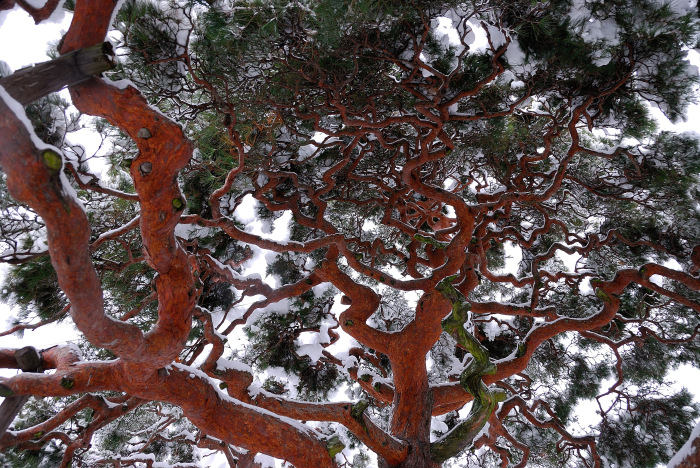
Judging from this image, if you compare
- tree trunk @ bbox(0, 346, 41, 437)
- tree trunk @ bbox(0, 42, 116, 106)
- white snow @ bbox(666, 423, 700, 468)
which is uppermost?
tree trunk @ bbox(0, 42, 116, 106)

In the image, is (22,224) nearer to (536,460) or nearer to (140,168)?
(140,168)

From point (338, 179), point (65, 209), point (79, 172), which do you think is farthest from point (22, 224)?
point (338, 179)

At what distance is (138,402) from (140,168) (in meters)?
2.40

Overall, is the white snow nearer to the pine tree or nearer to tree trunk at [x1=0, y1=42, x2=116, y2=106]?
the pine tree

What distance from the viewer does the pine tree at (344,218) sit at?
2330mm

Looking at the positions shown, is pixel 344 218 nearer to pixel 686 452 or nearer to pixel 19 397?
pixel 19 397

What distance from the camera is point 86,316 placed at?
1.88 m

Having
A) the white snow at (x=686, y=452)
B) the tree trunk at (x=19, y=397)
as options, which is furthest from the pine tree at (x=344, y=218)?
the white snow at (x=686, y=452)

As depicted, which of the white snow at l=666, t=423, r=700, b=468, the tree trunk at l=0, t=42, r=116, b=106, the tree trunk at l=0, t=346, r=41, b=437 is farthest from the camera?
the tree trunk at l=0, t=346, r=41, b=437

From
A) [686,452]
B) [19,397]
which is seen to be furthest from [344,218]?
[686,452]

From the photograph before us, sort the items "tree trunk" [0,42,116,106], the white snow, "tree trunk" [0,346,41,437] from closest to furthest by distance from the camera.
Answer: "tree trunk" [0,42,116,106]
the white snow
"tree trunk" [0,346,41,437]

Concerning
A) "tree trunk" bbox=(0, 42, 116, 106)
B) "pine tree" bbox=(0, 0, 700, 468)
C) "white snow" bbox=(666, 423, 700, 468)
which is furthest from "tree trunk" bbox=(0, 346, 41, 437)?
"white snow" bbox=(666, 423, 700, 468)

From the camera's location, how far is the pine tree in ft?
7.64

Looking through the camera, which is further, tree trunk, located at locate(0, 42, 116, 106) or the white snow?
the white snow
